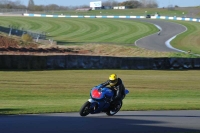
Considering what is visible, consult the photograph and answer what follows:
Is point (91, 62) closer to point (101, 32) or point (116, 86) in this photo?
point (116, 86)

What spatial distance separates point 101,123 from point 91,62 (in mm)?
20476

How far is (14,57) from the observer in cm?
3170

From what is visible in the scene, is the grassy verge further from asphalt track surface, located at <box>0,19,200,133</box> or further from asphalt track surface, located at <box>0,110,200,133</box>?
asphalt track surface, located at <box>0,110,200,133</box>

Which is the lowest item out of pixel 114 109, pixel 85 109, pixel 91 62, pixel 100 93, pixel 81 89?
pixel 91 62

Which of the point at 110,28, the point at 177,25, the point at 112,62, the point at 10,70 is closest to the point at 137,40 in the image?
the point at 110,28

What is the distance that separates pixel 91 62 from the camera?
34.4 meters

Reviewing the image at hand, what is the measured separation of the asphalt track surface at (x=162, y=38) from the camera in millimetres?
63656

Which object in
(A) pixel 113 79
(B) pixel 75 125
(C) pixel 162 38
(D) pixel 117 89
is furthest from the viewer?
(C) pixel 162 38

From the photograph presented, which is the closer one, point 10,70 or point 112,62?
point 10,70

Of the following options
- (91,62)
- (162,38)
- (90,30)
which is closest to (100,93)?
(91,62)

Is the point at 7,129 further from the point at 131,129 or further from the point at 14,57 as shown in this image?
the point at 14,57

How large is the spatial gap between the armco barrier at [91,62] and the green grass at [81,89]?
97 centimetres

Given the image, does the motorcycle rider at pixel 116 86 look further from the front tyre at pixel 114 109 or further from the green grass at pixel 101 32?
the green grass at pixel 101 32

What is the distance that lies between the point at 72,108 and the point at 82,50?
114 feet
